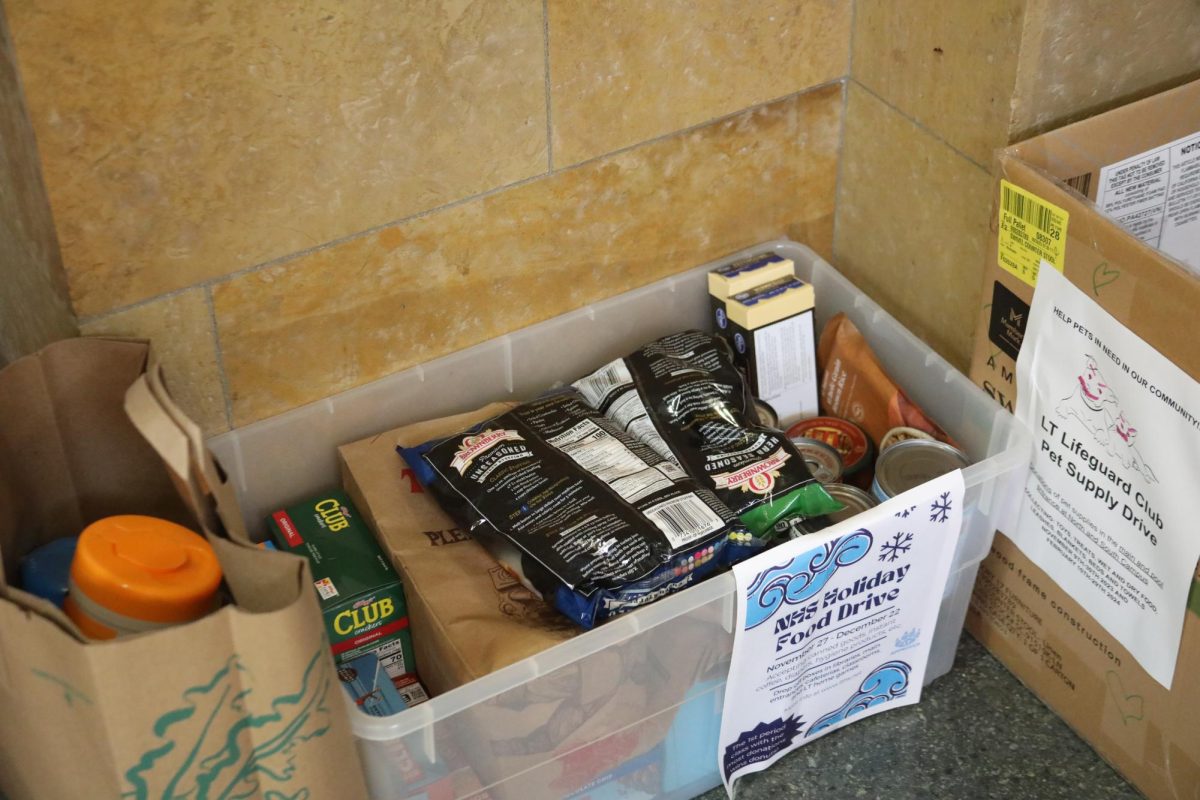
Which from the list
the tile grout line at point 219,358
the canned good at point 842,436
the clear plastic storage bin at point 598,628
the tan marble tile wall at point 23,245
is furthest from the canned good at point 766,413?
the tan marble tile wall at point 23,245

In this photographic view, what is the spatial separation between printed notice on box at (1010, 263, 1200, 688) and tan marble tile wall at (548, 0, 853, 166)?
31 centimetres

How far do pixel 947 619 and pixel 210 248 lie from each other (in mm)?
698

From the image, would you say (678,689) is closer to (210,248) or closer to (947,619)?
(947,619)

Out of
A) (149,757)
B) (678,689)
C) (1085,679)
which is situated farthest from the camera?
(1085,679)

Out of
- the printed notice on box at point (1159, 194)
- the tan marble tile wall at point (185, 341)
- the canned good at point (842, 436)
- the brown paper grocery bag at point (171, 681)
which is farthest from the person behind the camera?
the canned good at point (842, 436)

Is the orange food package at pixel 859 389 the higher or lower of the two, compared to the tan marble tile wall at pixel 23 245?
lower

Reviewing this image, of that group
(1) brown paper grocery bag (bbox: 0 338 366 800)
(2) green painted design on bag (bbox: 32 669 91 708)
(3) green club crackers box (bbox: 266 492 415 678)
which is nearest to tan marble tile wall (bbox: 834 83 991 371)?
(3) green club crackers box (bbox: 266 492 415 678)

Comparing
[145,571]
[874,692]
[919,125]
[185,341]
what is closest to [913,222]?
[919,125]

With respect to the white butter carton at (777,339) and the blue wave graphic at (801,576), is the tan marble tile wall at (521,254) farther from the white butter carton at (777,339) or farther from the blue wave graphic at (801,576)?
the blue wave graphic at (801,576)

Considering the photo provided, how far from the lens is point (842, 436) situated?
1.24m

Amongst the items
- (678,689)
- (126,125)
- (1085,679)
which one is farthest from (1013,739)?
(126,125)

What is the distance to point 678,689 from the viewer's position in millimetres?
1048

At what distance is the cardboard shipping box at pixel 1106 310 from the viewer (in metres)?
0.96

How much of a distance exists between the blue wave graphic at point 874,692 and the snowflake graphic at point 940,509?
0.16 metres
